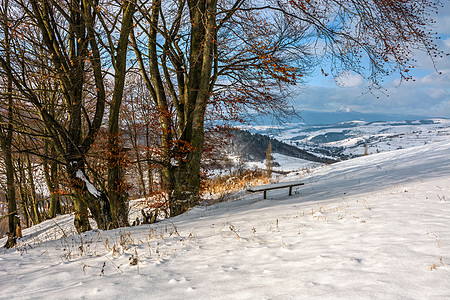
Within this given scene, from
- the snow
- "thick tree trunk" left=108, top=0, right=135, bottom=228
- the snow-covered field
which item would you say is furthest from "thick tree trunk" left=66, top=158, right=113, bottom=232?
the snow-covered field

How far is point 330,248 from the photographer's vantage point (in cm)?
318

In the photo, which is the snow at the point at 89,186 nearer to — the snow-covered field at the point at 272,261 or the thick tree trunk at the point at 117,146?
the thick tree trunk at the point at 117,146

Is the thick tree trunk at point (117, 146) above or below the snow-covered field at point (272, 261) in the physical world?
above

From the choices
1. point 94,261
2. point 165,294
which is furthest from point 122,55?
point 165,294

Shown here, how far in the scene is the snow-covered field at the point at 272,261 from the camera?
2281 millimetres

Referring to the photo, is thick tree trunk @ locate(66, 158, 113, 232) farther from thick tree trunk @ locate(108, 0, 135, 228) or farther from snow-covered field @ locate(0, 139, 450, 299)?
snow-covered field @ locate(0, 139, 450, 299)

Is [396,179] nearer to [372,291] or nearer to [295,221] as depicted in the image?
[295,221]

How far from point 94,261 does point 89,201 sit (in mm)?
4876

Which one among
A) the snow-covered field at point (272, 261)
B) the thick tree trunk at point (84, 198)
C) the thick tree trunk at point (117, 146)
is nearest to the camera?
the snow-covered field at point (272, 261)

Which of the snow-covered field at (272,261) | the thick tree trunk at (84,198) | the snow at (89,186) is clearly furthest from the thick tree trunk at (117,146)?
the snow-covered field at (272,261)

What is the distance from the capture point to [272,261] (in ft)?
9.87

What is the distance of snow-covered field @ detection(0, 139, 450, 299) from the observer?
228 centimetres

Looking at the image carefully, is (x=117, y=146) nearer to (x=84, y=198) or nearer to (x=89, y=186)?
(x=89, y=186)

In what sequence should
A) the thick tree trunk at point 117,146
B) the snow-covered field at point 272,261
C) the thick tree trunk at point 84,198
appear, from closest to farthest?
1. the snow-covered field at point 272,261
2. the thick tree trunk at point 84,198
3. the thick tree trunk at point 117,146
